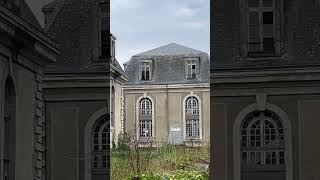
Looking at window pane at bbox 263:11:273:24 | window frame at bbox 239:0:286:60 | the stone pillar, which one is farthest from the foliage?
window pane at bbox 263:11:273:24

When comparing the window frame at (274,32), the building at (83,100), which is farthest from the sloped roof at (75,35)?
the window frame at (274,32)

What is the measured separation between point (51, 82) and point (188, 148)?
0.58m

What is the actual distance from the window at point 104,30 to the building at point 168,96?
161mm

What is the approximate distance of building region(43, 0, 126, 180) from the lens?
8.01 ft

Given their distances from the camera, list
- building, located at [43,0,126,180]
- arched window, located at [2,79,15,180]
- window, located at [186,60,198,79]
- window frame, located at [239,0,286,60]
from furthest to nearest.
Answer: window frame, located at [239,0,286,60] → building, located at [43,0,126,180] → arched window, located at [2,79,15,180] → window, located at [186,60,198,79]

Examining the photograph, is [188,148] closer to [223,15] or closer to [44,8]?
[223,15]

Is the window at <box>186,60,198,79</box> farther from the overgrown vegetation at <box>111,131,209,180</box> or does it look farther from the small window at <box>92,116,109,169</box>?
the small window at <box>92,116,109,169</box>

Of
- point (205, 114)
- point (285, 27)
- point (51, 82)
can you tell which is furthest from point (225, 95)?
point (51, 82)

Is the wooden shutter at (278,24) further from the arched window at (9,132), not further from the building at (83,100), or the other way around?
the arched window at (9,132)

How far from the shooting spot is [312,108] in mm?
2510

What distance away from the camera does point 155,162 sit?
2.34 metres

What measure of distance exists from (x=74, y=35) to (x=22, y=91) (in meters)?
0.29

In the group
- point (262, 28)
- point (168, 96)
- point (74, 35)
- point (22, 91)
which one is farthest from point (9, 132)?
point (262, 28)

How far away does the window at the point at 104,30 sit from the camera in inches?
96.9
